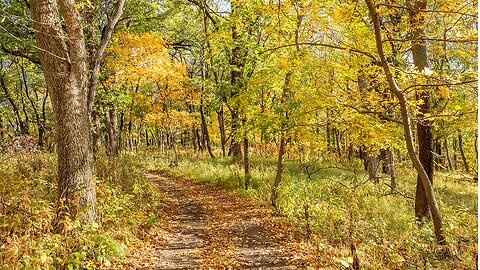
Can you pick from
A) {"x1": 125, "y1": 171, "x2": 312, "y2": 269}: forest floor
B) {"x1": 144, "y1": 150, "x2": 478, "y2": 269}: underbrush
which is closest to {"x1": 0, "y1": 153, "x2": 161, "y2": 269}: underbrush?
{"x1": 125, "y1": 171, "x2": 312, "y2": 269}: forest floor

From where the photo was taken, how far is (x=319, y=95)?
317 inches

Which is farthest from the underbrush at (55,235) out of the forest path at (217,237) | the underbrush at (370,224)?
the underbrush at (370,224)

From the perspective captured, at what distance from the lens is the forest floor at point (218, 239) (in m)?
6.16

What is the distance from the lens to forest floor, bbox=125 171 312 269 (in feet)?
20.2

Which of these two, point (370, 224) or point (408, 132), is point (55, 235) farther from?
point (370, 224)

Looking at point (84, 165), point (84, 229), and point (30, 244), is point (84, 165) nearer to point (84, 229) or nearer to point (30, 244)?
point (84, 229)

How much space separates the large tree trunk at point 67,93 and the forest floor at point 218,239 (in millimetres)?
1626

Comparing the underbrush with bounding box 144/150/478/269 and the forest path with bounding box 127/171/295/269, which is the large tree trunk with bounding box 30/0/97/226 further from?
the underbrush with bounding box 144/150/478/269

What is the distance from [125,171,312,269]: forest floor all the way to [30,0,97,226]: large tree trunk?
163 centimetres

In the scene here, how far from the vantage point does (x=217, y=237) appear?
7809 millimetres

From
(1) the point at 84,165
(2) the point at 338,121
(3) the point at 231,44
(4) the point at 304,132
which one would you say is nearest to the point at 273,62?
(3) the point at 231,44

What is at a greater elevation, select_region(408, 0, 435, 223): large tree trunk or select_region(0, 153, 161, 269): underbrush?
select_region(408, 0, 435, 223): large tree trunk

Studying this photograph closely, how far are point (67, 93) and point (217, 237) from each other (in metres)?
4.35

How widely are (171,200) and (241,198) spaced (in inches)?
96.2
